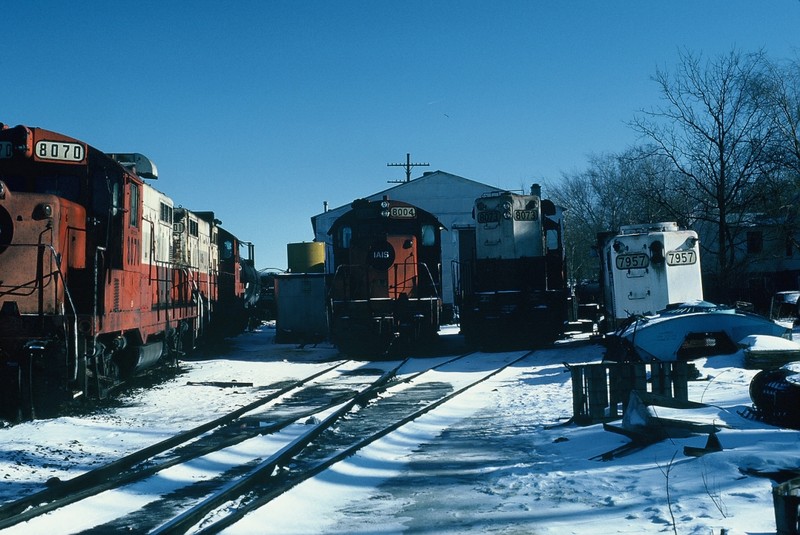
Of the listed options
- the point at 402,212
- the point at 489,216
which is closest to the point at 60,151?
the point at 402,212

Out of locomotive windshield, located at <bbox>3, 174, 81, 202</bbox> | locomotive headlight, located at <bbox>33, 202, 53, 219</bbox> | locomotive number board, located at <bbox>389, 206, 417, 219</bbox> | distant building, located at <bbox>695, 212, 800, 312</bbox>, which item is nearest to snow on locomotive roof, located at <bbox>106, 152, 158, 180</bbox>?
locomotive windshield, located at <bbox>3, 174, 81, 202</bbox>

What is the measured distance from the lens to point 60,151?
9.98 m

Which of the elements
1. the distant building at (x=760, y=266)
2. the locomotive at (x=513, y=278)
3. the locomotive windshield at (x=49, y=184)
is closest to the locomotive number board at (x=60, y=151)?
the locomotive windshield at (x=49, y=184)

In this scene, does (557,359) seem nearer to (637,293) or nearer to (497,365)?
(497,365)

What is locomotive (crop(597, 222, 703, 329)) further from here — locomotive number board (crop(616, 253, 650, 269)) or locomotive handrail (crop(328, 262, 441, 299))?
locomotive handrail (crop(328, 262, 441, 299))

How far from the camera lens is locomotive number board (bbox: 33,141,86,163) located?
32.3ft

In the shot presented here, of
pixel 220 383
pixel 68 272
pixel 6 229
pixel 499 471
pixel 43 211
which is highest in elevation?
pixel 43 211

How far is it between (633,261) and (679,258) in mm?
1118

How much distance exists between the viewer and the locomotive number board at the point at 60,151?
388 inches

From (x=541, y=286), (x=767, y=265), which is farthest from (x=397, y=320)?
(x=767, y=265)

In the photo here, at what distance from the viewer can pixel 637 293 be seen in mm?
18406

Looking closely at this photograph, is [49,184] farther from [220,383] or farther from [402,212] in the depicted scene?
[402,212]

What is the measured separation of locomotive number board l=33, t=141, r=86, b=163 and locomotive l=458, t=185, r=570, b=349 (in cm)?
1182

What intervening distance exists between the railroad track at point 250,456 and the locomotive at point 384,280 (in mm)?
5304
